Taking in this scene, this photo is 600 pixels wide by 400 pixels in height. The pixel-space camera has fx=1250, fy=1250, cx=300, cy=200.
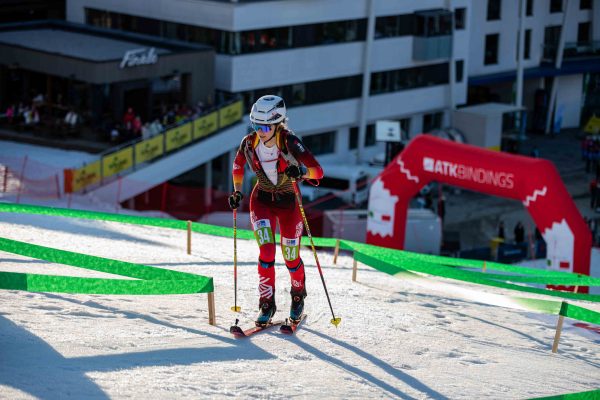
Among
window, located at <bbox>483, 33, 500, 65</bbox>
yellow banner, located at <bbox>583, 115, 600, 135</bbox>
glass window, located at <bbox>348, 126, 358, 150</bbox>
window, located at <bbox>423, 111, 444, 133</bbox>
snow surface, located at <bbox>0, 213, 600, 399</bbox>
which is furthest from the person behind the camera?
window, located at <bbox>483, 33, 500, 65</bbox>

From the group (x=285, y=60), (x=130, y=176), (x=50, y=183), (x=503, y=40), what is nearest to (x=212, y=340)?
(x=50, y=183)

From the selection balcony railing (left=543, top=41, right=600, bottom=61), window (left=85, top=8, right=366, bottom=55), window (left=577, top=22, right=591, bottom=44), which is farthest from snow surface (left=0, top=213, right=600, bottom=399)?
window (left=577, top=22, right=591, bottom=44)

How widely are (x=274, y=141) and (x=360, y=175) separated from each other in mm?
27307

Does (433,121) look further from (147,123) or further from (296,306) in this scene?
(296,306)

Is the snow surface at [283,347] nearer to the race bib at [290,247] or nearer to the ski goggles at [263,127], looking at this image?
the race bib at [290,247]

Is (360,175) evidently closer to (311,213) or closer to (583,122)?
(311,213)

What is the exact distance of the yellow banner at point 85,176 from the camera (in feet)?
96.0

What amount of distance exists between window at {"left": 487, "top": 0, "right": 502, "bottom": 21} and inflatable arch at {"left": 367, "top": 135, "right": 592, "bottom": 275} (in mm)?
28576

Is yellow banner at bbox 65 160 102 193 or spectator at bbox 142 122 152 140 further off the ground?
spectator at bbox 142 122 152 140

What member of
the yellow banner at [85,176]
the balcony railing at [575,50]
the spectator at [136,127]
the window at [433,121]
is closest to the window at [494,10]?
the balcony railing at [575,50]

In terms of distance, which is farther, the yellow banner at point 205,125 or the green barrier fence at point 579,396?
the yellow banner at point 205,125

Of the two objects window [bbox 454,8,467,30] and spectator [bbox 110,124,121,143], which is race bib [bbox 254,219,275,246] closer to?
spectator [bbox 110,124,121,143]

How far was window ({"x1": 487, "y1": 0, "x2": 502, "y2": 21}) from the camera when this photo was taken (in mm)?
54750

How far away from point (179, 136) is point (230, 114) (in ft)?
13.4
